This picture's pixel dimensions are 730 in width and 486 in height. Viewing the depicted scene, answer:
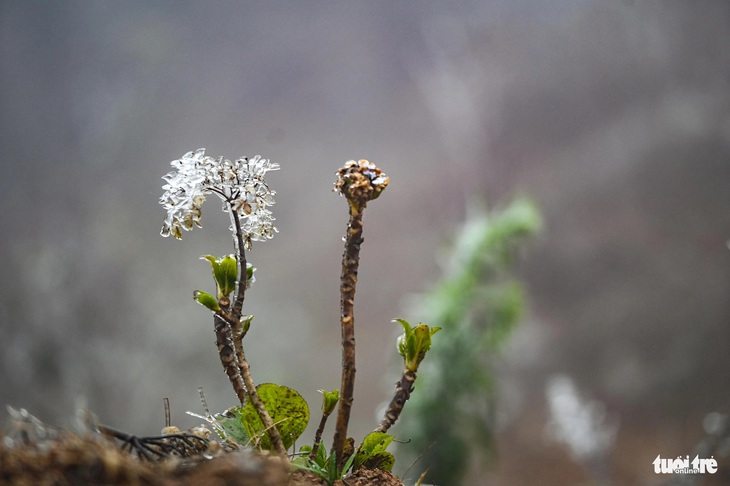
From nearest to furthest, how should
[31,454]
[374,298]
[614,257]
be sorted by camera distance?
[31,454] < [614,257] < [374,298]

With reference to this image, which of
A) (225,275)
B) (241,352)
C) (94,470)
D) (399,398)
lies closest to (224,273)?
(225,275)

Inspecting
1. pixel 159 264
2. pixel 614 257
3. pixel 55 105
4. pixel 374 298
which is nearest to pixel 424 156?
pixel 374 298

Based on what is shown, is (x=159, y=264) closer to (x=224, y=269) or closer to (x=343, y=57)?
(x=343, y=57)

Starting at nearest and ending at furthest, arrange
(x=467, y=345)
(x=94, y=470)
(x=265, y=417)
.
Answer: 1. (x=94, y=470)
2. (x=265, y=417)
3. (x=467, y=345)

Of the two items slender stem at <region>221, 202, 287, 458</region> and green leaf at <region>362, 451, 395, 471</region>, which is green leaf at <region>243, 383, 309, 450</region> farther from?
green leaf at <region>362, 451, 395, 471</region>

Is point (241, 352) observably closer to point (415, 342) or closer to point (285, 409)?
point (285, 409)

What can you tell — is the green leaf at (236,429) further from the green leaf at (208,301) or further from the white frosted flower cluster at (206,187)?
the white frosted flower cluster at (206,187)
